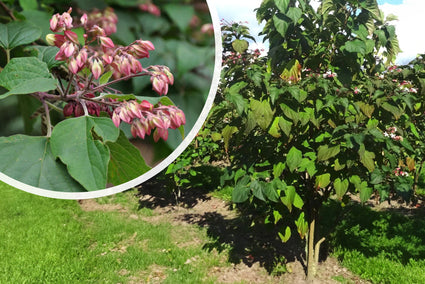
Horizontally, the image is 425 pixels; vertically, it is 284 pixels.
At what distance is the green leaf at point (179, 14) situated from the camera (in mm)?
545

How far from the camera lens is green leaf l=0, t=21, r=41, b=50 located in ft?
1.57

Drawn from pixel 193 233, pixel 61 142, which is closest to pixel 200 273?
pixel 193 233

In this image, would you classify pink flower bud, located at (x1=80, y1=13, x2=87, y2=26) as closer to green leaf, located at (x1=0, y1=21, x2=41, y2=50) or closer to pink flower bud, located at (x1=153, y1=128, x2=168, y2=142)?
green leaf, located at (x1=0, y1=21, x2=41, y2=50)

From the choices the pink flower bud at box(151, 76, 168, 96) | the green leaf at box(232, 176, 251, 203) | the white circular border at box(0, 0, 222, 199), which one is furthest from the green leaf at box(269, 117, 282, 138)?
the pink flower bud at box(151, 76, 168, 96)

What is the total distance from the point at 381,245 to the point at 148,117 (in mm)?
3474

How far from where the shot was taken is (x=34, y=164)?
516 millimetres

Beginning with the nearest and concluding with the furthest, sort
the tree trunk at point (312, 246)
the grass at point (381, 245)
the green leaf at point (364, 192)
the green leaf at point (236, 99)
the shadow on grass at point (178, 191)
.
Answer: the green leaf at point (236, 99) → the green leaf at point (364, 192) → the tree trunk at point (312, 246) → the grass at point (381, 245) → the shadow on grass at point (178, 191)

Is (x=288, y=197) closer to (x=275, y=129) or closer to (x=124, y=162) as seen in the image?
(x=275, y=129)

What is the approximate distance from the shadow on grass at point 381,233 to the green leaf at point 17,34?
2.93m

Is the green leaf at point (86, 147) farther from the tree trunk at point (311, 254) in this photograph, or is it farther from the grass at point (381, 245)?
the grass at point (381, 245)

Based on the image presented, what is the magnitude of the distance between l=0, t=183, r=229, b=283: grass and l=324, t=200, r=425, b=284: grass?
1.16 m

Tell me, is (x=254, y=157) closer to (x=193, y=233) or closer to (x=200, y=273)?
(x=200, y=273)

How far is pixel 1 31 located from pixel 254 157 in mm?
1991

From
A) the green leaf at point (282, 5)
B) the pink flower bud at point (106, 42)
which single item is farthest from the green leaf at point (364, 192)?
the pink flower bud at point (106, 42)
